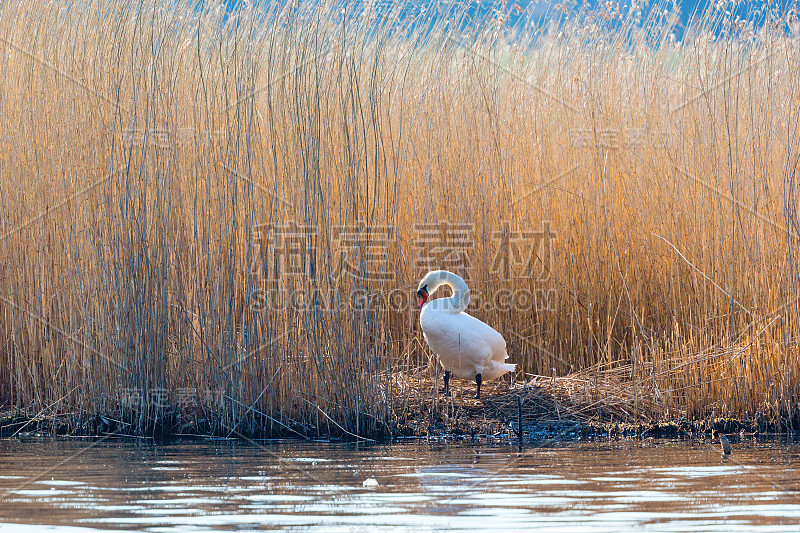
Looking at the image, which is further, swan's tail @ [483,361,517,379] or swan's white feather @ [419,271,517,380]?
swan's tail @ [483,361,517,379]

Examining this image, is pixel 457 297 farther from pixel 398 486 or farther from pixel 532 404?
pixel 398 486

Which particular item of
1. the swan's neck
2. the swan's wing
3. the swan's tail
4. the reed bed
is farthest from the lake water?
the swan's neck

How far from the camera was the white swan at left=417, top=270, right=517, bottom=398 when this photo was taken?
17.3 ft

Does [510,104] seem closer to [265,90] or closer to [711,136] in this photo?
[711,136]

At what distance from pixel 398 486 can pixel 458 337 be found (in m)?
1.73

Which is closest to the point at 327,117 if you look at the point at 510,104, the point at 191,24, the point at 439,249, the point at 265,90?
the point at 265,90

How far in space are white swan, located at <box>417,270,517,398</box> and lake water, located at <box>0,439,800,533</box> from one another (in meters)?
0.76

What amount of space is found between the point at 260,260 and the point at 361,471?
47.4 inches

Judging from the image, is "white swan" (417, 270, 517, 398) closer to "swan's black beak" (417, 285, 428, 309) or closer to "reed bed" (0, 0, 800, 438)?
"swan's black beak" (417, 285, 428, 309)

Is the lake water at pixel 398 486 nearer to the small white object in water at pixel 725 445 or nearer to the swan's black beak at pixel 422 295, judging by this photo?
the small white object in water at pixel 725 445

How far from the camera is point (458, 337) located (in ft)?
17.2

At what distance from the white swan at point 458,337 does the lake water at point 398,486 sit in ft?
2.48

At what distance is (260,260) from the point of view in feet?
15.3

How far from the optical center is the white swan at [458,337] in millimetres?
5273
